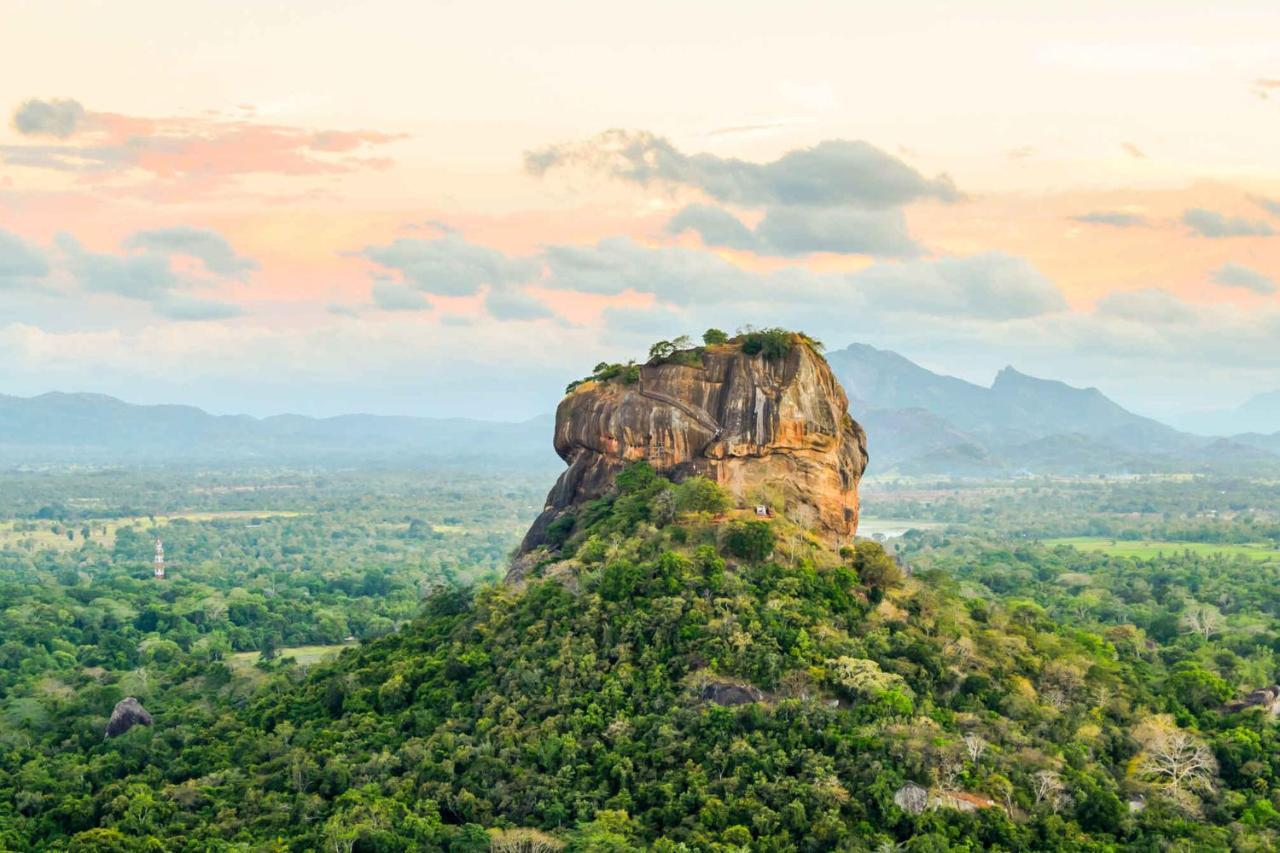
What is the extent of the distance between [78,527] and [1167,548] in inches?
5014

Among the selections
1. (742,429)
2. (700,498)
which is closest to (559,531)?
(700,498)

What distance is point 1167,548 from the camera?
12425cm

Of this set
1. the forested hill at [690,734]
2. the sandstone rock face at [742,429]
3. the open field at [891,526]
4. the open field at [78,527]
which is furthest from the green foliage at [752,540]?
the open field at [78,527]

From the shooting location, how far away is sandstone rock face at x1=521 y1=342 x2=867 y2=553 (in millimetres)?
45156

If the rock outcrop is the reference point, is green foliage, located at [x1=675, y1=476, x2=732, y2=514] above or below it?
above

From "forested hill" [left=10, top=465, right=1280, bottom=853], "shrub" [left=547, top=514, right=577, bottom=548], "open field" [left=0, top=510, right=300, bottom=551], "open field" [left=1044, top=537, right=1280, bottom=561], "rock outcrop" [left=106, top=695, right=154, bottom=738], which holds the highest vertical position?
"shrub" [left=547, top=514, right=577, bottom=548]

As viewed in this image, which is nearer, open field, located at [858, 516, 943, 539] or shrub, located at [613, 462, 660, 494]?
shrub, located at [613, 462, 660, 494]

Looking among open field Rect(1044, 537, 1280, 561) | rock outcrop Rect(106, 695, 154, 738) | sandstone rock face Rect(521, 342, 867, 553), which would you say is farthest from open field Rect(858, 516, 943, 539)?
rock outcrop Rect(106, 695, 154, 738)

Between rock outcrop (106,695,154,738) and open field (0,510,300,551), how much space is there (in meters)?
98.1

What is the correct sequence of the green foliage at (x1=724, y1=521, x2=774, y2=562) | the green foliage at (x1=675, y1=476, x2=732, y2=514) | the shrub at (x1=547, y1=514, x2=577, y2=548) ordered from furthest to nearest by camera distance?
the shrub at (x1=547, y1=514, x2=577, y2=548), the green foliage at (x1=675, y1=476, x2=732, y2=514), the green foliage at (x1=724, y1=521, x2=774, y2=562)

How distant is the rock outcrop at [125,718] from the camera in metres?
45.1

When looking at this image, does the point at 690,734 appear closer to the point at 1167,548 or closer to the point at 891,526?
the point at 1167,548

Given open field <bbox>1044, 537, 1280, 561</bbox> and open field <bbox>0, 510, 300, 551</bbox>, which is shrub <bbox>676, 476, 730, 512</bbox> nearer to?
open field <bbox>1044, 537, 1280, 561</bbox>

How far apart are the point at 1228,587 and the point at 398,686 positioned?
6424 cm
